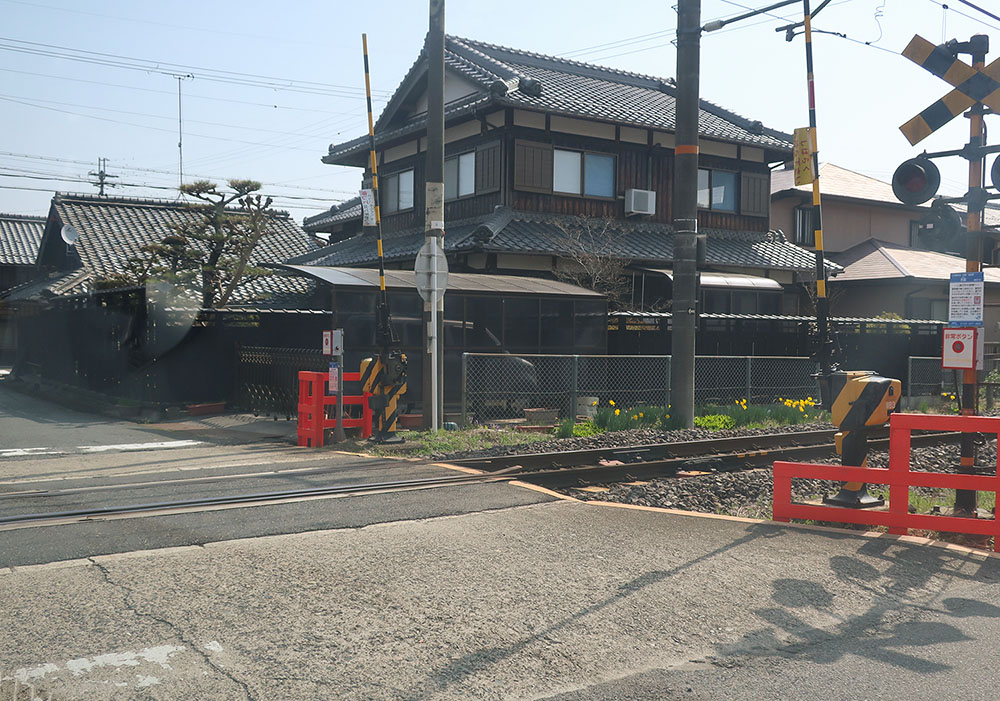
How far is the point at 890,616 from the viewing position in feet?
17.0

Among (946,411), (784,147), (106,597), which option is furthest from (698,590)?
(784,147)

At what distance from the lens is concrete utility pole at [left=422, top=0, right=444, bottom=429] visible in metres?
12.8

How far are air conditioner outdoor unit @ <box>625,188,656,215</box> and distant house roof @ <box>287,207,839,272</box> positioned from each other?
1.54 feet

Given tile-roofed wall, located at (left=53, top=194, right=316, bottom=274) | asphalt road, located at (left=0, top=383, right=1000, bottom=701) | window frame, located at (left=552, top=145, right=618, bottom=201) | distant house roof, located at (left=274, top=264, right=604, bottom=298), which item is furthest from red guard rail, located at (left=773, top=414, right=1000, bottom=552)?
tile-roofed wall, located at (left=53, top=194, right=316, bottom=274)

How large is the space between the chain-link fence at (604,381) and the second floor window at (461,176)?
8083mm

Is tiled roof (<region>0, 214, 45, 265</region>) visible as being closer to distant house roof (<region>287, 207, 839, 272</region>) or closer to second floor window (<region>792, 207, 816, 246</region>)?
distant house roof (<region>287, 207, 839, 272</region>)

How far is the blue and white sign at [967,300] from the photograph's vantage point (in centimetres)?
724

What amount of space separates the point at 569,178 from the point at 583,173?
0.46 meters

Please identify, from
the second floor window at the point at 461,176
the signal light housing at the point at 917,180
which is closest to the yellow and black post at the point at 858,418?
the signal light housing at the point at 917,180

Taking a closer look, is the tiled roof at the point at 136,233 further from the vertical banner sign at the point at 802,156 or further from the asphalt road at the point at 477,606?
the asphalt road at the point at 477,606

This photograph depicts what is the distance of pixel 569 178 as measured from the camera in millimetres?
22625

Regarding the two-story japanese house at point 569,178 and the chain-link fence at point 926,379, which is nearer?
the chain-link fence at point 926,379

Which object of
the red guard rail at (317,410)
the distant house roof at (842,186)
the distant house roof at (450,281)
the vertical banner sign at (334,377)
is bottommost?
the red guard rail at (317,410)

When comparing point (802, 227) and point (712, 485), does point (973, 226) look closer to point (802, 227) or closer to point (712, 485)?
point (712, 485)
